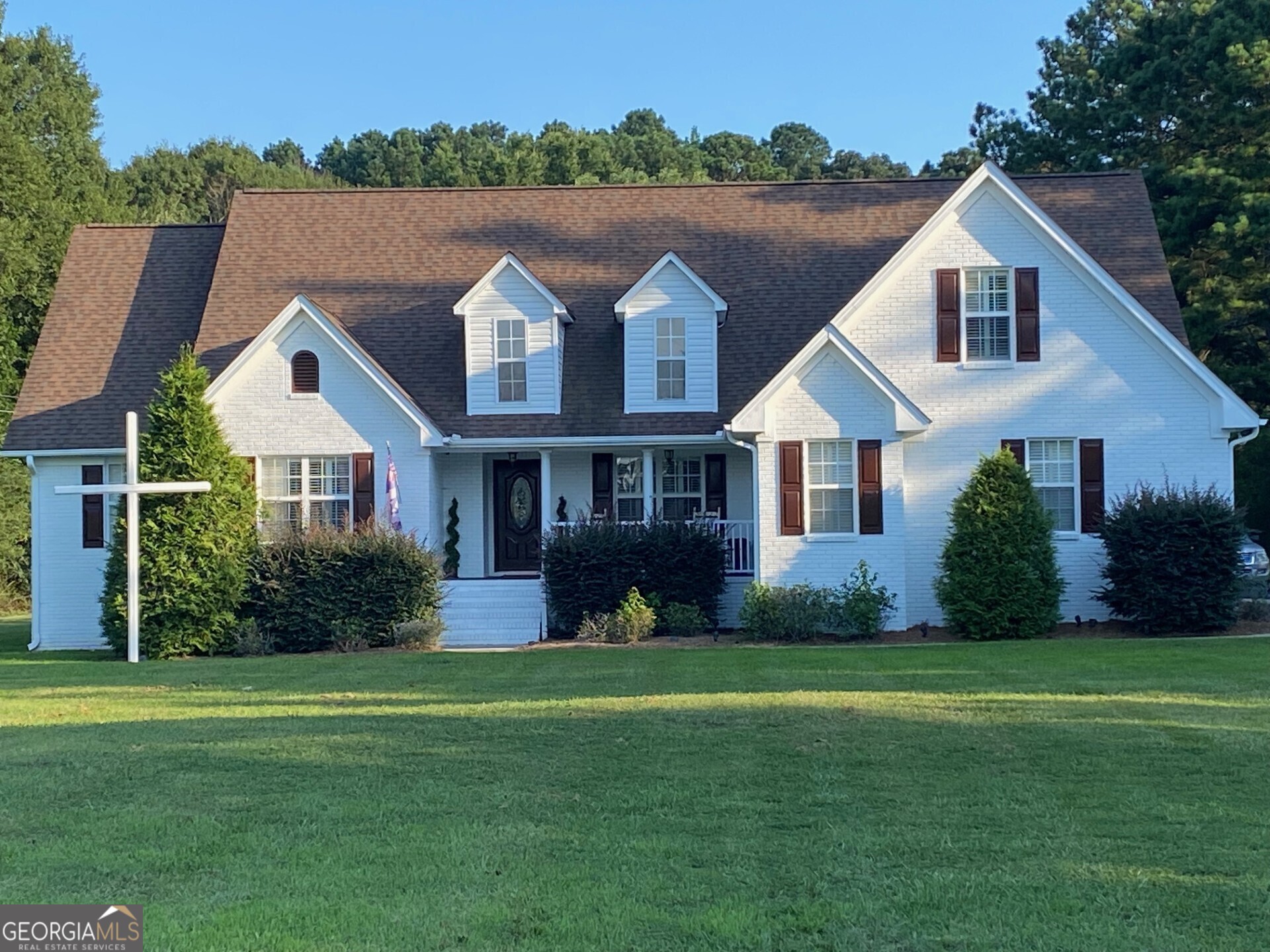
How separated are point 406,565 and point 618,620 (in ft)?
11.2

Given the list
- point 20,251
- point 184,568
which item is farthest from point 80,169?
point 184,568

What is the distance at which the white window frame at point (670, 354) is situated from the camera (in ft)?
73.9

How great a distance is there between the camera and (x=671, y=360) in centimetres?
2262

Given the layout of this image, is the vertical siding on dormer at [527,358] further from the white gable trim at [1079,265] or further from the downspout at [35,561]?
the downspout at [35,561]

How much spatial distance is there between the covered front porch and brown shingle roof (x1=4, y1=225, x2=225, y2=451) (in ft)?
19.6

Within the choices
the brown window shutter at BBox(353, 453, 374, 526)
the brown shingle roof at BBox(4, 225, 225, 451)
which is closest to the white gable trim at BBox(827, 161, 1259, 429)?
the brown window shutter at BBox(353, 453, 374, 526)

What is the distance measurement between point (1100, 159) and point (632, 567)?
22.0m

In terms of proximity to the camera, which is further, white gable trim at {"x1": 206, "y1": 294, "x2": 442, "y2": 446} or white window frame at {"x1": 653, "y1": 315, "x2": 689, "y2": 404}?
white window frame at {"x1": 653, "y1": 315, "x2": 689, "y2": 404}

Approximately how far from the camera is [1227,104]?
30.8 m

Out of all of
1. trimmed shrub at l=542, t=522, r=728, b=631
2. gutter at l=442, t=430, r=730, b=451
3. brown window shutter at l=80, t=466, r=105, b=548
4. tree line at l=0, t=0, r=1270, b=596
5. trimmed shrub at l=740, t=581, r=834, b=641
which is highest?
tree line at l=0, t=0, r=1270, b=596

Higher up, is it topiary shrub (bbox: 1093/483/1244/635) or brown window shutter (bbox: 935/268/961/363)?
brown window shutter (bbox: 935/268/961/363)

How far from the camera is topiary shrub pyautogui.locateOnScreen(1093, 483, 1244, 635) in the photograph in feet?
63.1

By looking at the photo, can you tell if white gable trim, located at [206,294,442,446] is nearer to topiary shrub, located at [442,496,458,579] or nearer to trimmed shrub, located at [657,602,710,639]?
topiary shrub, located at [442,496,458,579]

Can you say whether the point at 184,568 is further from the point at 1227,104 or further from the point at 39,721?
the point at 1227,104
